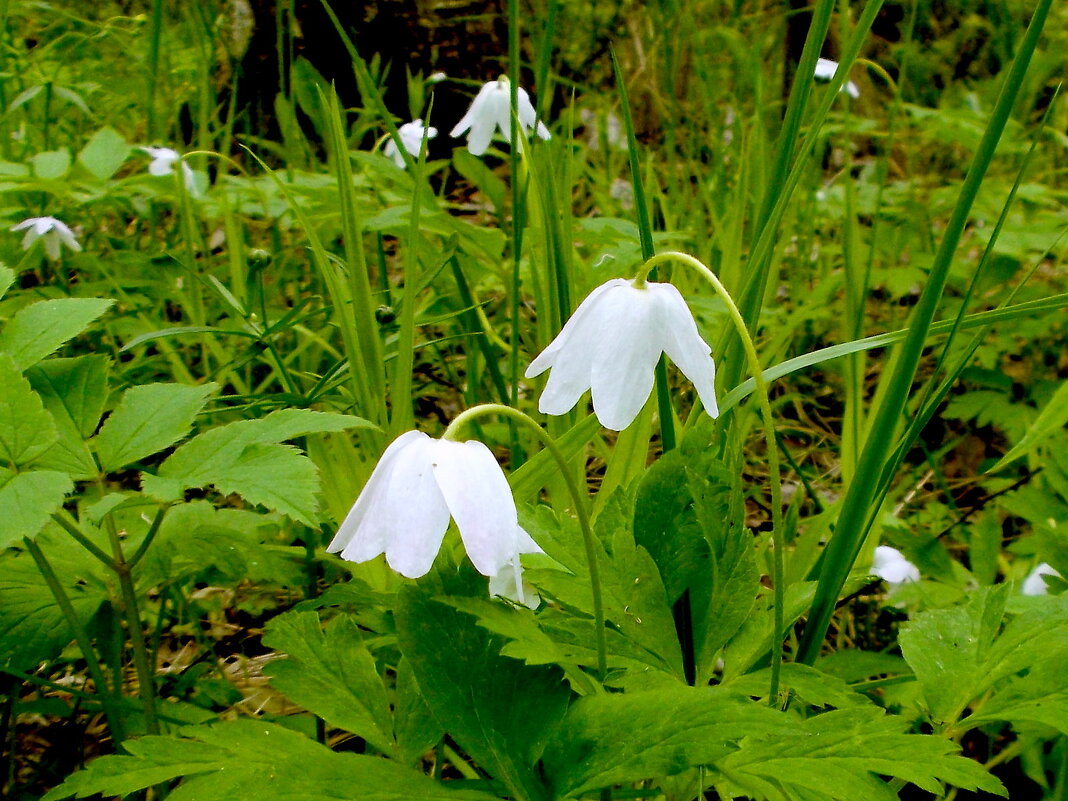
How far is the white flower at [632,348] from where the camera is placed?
31.4 inches

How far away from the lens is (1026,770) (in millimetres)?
989

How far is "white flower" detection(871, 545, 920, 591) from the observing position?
1236 mm

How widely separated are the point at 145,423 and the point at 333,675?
30 cm

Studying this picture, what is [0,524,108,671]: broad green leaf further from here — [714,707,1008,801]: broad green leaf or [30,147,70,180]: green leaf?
[30,147,70,180]: green leaf

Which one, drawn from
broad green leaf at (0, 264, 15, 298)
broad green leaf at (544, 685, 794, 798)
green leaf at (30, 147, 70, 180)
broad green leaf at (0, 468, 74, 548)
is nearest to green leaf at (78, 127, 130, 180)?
green leaf at (30, 147, 70, 180)

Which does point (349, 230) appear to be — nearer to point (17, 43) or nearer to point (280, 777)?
point (280, 777)

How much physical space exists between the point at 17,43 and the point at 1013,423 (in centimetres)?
360

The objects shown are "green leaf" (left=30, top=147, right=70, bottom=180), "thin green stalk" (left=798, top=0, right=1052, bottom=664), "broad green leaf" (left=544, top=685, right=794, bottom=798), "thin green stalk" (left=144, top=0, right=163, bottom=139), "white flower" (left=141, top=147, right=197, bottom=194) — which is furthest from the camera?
"white flower" (left=141, top=147, right=197, bottom=194)

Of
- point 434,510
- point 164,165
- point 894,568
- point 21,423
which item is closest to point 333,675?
point 434,510

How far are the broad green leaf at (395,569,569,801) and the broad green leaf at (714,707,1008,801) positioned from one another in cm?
15

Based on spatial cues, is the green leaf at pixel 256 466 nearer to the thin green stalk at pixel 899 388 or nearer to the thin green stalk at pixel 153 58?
the thin green stalk at pixel 899 388

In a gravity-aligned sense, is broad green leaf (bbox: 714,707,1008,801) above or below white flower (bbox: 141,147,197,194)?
below

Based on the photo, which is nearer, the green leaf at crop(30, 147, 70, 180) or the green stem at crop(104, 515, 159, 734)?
the green stem at crop(104, 515, 159, 734)

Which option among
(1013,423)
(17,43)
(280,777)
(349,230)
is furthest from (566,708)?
(17,43)
